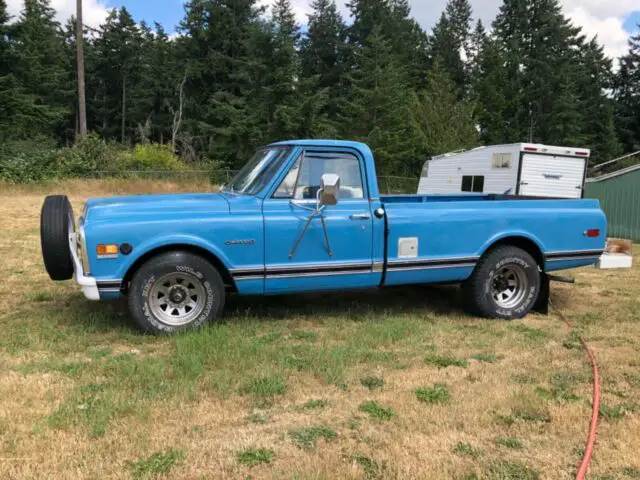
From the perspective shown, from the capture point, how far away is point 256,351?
15.7 feet

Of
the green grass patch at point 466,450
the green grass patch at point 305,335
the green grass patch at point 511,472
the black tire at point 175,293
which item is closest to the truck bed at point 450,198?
the green grass patch at point 305,335

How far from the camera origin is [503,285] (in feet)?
21.0

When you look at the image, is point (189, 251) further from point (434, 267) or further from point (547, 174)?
point (547, 174)

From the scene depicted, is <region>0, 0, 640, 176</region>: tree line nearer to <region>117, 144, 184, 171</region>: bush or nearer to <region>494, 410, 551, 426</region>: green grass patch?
<region>117, 144, 184, 171</region>: bush

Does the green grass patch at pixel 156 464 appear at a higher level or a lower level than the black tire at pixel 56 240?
lower

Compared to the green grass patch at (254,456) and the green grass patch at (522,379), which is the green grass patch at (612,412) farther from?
the green grass patch at (254,456)

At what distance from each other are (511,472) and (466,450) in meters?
0.29

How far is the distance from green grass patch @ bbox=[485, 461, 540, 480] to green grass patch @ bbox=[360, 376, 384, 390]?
4.01 ft

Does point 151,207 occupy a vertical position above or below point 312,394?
above

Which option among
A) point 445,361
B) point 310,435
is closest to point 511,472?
point 310,435

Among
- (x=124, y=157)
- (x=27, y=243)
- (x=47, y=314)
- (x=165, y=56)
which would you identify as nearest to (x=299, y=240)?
(x=47, y=314)

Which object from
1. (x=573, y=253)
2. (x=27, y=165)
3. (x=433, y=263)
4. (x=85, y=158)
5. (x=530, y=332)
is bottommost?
(x=530, y=332)

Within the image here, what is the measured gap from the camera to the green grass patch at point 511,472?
9.88ft

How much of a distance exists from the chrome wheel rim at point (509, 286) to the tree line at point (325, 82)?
1214 inches
